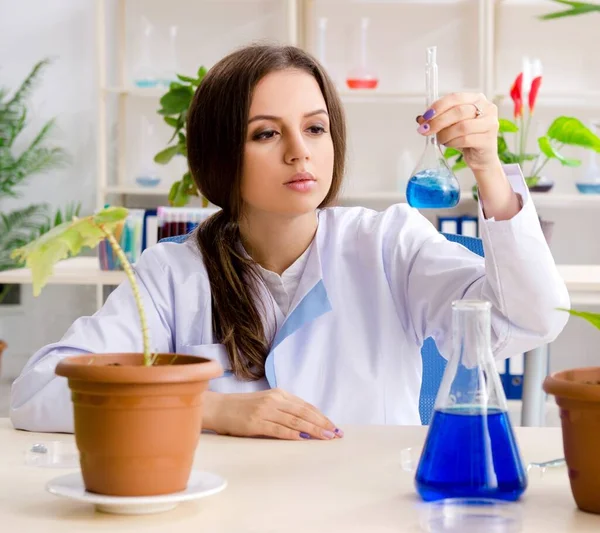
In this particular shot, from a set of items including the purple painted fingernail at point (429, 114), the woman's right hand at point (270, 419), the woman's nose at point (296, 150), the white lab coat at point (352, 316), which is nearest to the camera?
the woman's right hand at point (270, 419)

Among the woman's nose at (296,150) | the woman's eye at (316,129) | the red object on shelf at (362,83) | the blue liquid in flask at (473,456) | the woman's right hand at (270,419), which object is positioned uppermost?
the red object on shelf at (362,83)

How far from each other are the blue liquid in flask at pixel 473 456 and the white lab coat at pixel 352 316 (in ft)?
1.71

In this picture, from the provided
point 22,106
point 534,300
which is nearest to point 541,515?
point 534,300

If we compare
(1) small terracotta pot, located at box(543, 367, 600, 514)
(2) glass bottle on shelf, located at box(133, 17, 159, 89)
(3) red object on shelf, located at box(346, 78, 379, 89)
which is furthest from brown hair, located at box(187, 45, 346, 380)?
(2) glass bottle on shelf, located at box(133, 17, 159, 89)

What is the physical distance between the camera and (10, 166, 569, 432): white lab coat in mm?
1366

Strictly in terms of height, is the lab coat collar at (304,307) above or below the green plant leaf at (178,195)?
below

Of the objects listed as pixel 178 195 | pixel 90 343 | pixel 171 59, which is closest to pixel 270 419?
pixel 90 343

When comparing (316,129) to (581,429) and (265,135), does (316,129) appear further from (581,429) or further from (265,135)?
(581,429)

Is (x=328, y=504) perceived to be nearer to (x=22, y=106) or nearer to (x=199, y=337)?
(x=199, y=337)

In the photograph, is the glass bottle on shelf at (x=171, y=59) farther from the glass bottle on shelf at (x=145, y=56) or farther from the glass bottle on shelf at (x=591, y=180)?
the glass bottle on shelf at (x=591, y=180)

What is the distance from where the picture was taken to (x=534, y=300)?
130 centimetres

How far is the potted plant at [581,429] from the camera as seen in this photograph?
756mm

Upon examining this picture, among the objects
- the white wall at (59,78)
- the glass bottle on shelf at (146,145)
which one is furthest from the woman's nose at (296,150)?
the white wall at (59,78)

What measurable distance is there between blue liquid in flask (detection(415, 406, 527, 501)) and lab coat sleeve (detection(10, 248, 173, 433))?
44 centimetres
